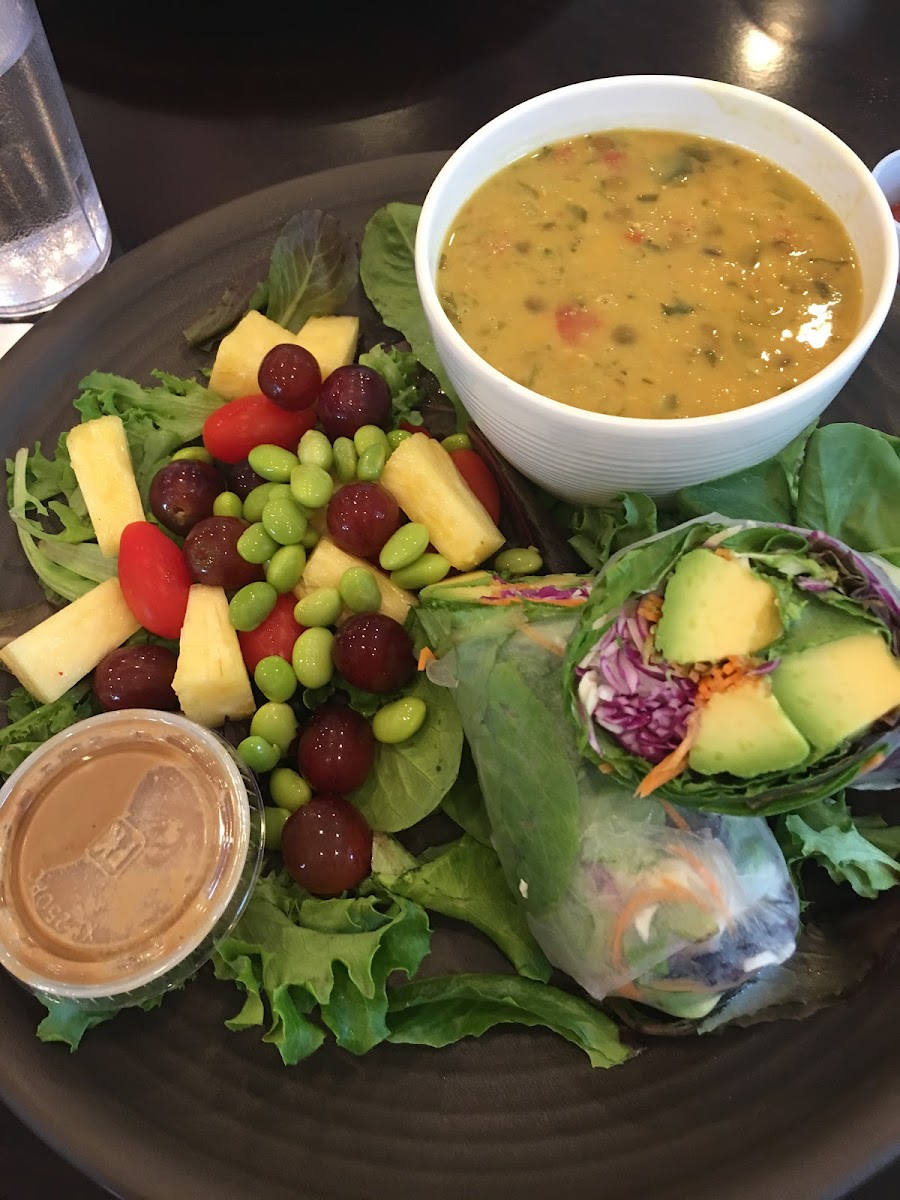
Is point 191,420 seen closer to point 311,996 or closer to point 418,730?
point 418,730

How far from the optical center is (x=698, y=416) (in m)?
1.38

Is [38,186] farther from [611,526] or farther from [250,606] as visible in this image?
[611,526]

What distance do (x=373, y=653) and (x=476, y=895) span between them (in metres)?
0.40

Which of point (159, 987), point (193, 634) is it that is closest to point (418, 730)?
point (193, 634)

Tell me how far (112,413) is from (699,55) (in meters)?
1.95

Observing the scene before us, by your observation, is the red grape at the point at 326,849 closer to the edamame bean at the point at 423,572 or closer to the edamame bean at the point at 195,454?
the edamame bean at the point at 423,572

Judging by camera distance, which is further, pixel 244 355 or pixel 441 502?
pixel 244 355

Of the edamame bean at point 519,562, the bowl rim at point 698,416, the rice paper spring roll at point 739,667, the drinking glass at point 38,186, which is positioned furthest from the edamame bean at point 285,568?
the drinking glass at point 38,186

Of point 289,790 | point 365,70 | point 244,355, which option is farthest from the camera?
point 365,70

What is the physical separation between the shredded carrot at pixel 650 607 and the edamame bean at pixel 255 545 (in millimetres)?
695

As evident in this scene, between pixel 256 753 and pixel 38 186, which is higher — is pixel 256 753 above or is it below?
below

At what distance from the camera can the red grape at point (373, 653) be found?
5.08 feet

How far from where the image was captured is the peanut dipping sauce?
1.34 metres

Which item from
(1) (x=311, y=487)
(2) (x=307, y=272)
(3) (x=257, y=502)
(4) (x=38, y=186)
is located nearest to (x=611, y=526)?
(1) (x=311, y=487)
